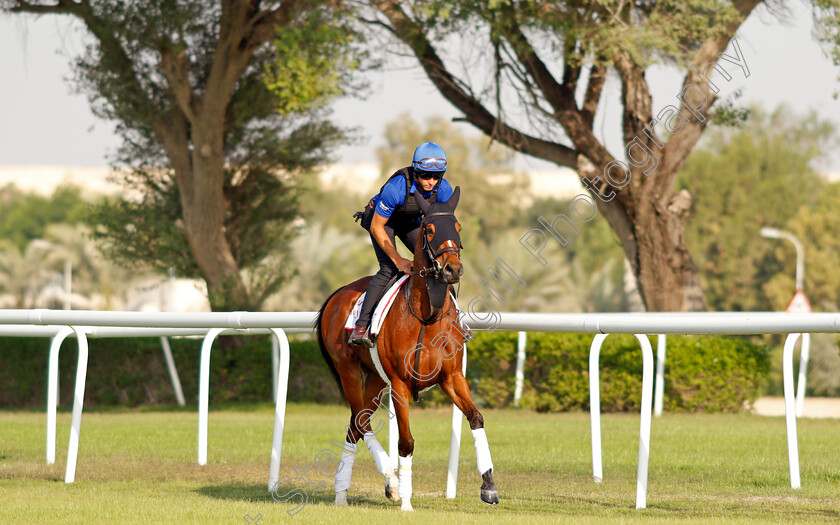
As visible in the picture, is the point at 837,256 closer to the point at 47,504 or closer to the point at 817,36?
the point at 817,36

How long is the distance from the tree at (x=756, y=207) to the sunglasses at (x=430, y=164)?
155 feet

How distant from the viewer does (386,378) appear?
22.2ft

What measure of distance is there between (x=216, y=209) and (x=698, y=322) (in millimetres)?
15114

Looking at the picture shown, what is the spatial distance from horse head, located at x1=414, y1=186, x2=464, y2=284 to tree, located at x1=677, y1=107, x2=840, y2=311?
156 feet

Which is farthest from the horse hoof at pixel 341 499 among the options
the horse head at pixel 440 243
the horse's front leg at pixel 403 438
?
the horse head at pixel 440 243

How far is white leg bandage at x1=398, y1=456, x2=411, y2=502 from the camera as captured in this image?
6516 mm

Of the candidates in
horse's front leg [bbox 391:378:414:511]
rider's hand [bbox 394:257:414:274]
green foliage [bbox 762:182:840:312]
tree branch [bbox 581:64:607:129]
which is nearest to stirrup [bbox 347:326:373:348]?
horse's front leg [bbox 391:378:414:511]

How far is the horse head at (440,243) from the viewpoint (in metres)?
6.02

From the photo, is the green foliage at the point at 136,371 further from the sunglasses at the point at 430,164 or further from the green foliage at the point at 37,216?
the green foliage at the point at 37,216

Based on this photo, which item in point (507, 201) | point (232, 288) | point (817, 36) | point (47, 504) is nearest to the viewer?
point (47, 504)

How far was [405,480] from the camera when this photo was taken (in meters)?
6.55

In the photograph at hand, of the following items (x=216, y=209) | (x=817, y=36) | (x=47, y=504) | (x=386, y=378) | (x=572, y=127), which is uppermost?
(x=817, y=36)

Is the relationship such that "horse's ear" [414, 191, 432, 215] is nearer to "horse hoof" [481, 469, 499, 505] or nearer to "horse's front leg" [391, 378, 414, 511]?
"horse's front leg" [391, 378, 414, 511]

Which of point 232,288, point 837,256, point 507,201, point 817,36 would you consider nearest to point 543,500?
point 817,36
